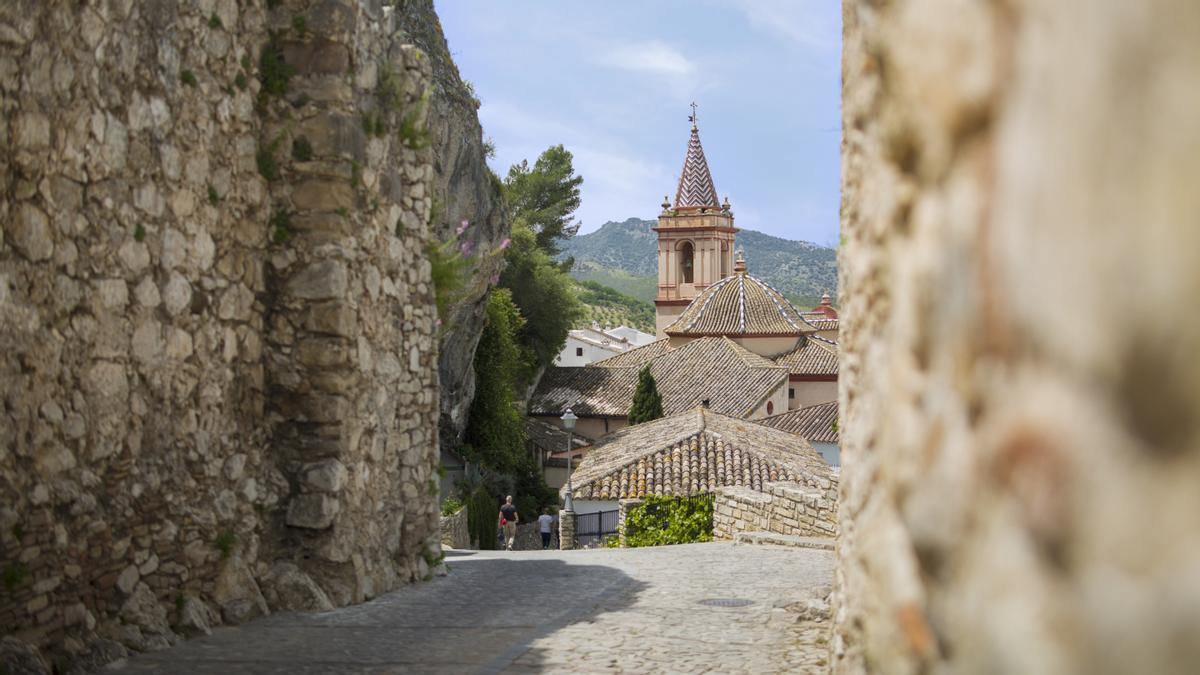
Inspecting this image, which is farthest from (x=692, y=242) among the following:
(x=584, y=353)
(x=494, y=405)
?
(x=494, y=405)

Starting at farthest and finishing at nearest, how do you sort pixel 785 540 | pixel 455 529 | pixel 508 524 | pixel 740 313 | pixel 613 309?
pixel 613 309 → pixel 740 313 → pixel 508 524 → pixel 455 529 → pixel 785 540

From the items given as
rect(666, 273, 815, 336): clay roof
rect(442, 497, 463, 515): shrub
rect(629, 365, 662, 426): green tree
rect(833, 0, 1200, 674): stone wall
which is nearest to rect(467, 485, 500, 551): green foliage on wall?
rect(442, 497, 463, 515): shrub

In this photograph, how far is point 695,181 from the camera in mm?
60281

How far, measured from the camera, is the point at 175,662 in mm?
5352

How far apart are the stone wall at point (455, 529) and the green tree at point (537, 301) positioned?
2139 cm

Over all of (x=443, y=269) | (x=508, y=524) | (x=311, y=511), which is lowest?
(x=508, y=524)

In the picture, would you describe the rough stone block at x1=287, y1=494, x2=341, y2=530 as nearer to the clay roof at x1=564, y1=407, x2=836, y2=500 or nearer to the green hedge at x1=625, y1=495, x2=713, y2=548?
the green hedge at x1=625, y1=495, x2=713, y2=548

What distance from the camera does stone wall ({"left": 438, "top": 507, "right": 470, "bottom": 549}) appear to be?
18844 millimetres

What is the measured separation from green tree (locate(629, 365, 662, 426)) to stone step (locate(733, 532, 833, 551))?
86.9 feet

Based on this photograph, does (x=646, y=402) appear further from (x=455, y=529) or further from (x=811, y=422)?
(x=455, y=529)

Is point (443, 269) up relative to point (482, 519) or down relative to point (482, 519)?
up

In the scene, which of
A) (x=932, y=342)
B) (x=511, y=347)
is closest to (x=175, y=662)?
(x=932, y=342)

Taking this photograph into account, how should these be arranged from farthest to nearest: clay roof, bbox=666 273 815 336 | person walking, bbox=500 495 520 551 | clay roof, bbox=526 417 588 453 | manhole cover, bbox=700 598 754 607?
clay roof, bbox=666 273 815 336 < clay roof, bbox=526 417 588 453 < person walking, bbox=500 495 520 551 < manhole cover, bbox=700 598 754 607

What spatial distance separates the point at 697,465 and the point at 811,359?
2882 cm
